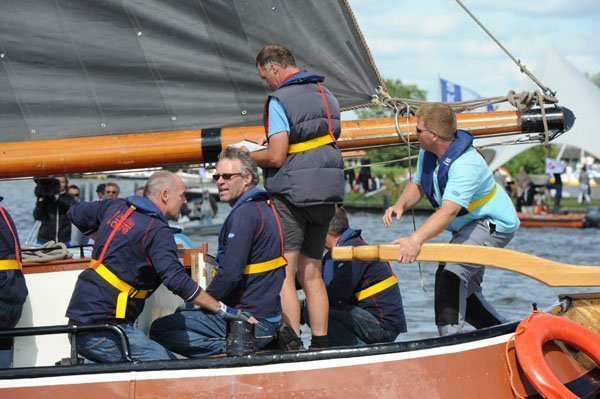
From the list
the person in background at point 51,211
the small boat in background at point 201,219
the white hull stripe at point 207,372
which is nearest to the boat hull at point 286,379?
the white hull stripe at point 207,372

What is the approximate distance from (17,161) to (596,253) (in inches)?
720

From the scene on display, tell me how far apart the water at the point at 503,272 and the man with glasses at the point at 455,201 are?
4.12 meters

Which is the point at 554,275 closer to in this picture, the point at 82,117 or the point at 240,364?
the point at 240,364

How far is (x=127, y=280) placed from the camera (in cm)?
461

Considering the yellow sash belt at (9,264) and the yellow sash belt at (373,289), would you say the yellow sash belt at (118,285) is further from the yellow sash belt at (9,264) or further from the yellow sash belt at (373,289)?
the yellow sash belt at (373,289)

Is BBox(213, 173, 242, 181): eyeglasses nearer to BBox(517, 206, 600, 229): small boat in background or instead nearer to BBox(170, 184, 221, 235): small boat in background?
BBox(170, 184, 221, 235): small boat in background

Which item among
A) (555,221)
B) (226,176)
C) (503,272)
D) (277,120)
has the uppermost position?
(277,120)

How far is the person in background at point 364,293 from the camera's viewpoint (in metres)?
5.87

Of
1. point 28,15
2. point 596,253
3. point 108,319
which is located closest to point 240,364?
point 108,319

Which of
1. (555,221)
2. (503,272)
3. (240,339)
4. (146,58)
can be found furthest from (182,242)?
(555,221)

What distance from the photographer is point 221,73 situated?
6.18 m

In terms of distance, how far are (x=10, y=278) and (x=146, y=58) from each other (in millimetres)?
1838

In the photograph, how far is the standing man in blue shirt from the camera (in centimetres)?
507

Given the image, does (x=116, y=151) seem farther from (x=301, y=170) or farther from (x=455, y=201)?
(x=455, y=201)
